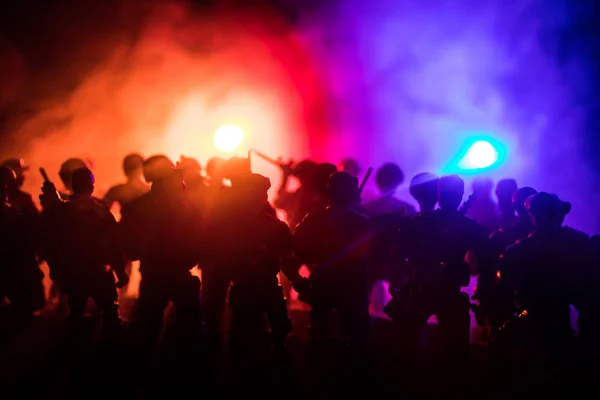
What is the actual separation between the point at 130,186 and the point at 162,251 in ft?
5.94

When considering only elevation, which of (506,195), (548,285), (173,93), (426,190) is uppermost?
(173,93)

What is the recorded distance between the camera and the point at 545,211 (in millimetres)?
3352

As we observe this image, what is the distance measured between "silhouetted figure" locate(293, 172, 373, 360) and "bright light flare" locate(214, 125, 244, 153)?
697 centimetres

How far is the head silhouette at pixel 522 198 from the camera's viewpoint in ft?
14.2

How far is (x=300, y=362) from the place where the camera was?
3.79m

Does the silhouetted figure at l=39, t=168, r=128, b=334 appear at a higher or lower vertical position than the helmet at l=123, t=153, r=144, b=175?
lower

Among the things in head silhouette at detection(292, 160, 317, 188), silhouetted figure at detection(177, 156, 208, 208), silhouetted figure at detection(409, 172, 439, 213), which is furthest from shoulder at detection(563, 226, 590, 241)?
silhouetted figure at detection(177, 156, 208, 208)

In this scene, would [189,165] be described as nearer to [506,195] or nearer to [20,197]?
[20,197]

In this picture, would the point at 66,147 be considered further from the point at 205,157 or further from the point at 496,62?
the point at 496,62

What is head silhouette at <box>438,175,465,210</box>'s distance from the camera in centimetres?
358

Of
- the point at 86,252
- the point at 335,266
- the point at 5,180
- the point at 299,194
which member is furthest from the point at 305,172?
the point at 5,180

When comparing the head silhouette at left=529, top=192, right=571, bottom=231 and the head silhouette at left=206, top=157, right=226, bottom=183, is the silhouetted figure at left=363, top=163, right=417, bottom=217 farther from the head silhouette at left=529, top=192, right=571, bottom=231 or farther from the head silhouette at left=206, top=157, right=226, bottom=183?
the head silhouette at left=529, top=192, right=571, bottom=231

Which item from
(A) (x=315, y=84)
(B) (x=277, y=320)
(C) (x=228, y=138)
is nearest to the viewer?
(B) (x=277, y=320)

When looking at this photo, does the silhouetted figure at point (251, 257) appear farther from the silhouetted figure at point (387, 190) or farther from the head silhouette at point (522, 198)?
the head silhouette at point (522, 198)
